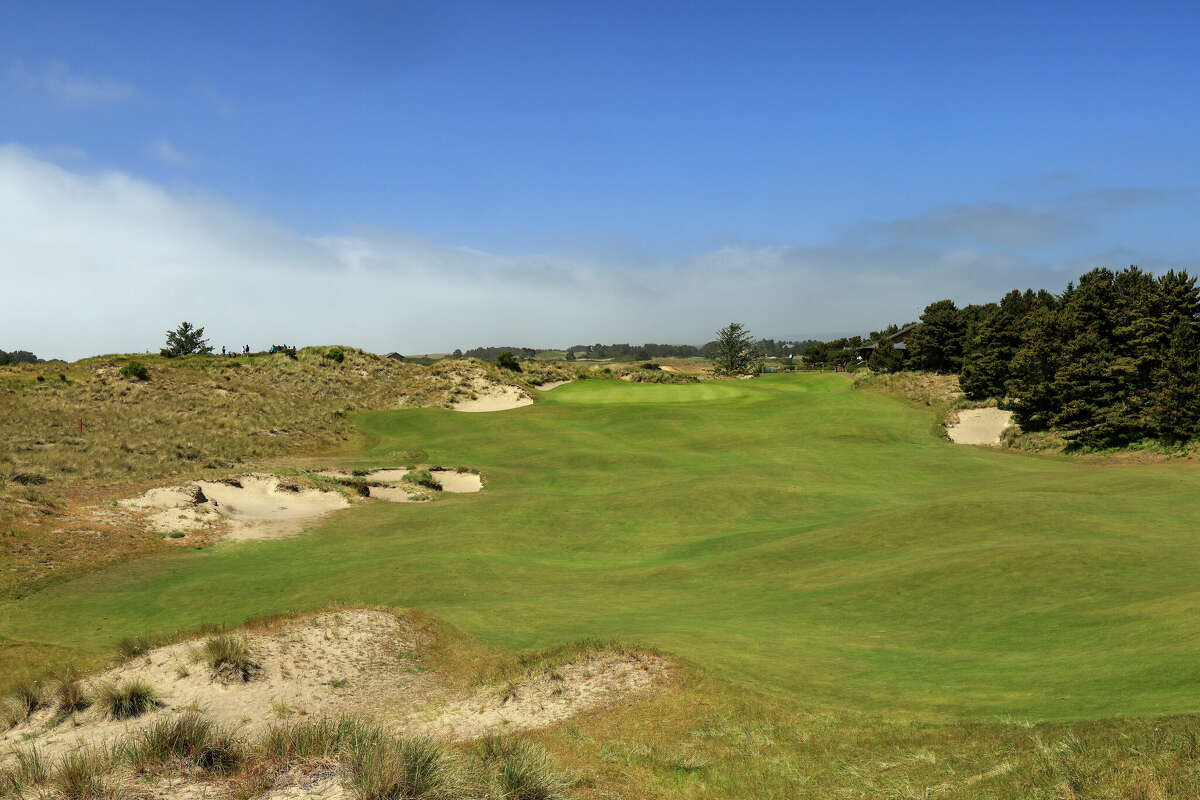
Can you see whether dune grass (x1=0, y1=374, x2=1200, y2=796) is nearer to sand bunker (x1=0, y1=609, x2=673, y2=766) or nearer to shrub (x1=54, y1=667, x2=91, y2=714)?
sand bunker (x1=0, y1=609, x2=673, y2=766)

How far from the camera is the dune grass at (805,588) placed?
33.3 ft

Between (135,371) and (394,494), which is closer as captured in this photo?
(394,494)

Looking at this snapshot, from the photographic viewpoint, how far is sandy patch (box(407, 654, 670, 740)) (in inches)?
477

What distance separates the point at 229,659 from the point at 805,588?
1378 centimetres

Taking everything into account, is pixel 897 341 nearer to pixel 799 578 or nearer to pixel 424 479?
pixel 424 479

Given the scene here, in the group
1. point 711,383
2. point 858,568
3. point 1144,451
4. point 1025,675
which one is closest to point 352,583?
point 858,568

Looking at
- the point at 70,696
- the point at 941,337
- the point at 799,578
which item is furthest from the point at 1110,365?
the point at 70,696

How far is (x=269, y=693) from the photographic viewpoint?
1370 cm

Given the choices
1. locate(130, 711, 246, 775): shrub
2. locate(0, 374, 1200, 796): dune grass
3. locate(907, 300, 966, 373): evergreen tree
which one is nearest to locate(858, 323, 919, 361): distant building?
locate(907, 300, 966, 373): evergreen tree

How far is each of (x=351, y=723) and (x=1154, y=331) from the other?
56.5 meters

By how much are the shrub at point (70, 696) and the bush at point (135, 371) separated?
60765mm

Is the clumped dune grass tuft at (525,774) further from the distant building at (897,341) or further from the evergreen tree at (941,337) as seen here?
the distant building at (897,341)

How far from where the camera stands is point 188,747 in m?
9.64

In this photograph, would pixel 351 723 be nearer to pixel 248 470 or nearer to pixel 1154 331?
pixel 248 470
